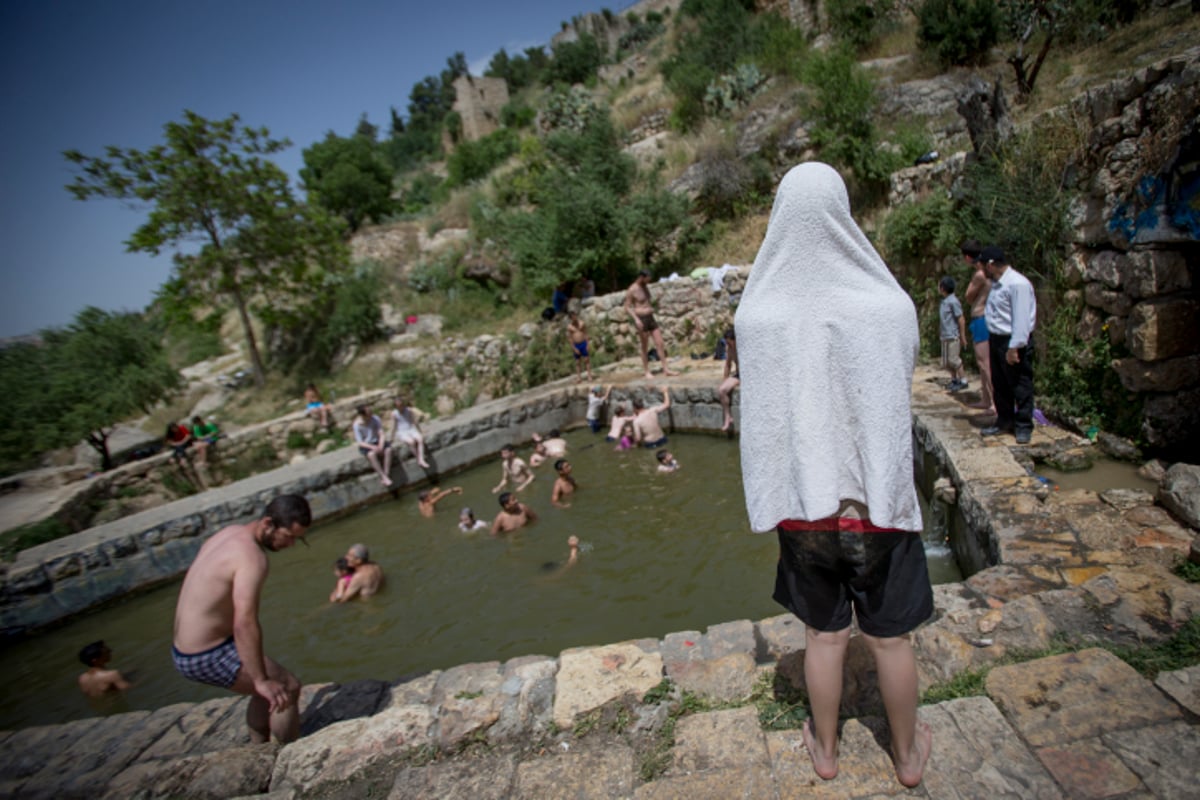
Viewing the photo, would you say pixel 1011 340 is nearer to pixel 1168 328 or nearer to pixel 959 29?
pixel 1168 328

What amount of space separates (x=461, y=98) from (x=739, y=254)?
30186 mm

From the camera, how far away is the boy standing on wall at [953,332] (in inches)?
272

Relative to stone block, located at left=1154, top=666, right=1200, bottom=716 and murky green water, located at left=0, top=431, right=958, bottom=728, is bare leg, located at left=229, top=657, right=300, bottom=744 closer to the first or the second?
murky green water, located at left=0, top=431, right=958, bottom=728

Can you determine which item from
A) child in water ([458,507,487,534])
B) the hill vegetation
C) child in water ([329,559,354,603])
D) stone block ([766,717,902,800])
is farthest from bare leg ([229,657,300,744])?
the hill vegetation

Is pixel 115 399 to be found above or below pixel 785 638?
above

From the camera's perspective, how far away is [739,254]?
1444 cm

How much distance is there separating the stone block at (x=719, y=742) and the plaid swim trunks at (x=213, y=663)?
8.11 ft

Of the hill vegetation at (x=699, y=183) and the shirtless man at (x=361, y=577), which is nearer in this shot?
the shirtless man at (x=361, y=577)

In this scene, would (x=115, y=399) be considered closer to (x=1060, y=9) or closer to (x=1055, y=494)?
(x=1055, y=494)

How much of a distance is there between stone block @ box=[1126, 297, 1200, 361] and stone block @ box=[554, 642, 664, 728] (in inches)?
170

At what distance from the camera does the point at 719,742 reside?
7.07ft

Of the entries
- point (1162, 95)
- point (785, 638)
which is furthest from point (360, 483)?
point (1162, 95)

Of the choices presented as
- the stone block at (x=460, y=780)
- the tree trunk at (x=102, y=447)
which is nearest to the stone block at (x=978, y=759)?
the stone block at (x=460, y=780)

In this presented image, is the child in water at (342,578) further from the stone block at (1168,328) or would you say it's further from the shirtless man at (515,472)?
the stone block at (1168,328)
